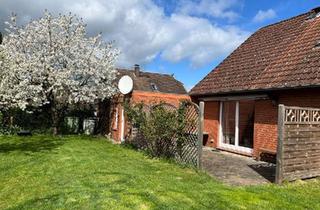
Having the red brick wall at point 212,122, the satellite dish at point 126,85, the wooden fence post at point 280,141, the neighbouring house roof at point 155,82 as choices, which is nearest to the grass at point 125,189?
the wooden fence post at point 280,141

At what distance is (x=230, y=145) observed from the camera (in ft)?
58.0

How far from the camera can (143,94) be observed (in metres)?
21.3

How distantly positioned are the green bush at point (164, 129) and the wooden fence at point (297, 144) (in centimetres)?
392

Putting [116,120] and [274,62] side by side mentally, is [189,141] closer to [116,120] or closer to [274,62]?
[274,62]

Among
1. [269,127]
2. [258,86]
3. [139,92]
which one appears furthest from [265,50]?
[139,92]

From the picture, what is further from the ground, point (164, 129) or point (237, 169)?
point (164, 129)

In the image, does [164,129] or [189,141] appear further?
[164,129]

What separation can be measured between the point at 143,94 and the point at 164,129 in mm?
7353

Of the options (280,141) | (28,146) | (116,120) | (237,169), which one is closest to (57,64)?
(116,120)

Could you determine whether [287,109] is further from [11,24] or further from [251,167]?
[11,24]

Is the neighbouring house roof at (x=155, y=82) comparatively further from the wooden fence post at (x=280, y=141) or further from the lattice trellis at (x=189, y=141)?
the wooden fence post at (x=280, y=141)

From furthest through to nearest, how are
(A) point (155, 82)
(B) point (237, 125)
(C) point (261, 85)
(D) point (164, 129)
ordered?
(A) point (155, 82), (B) point (237, 125), (C) point (261, 85), (D) point (164, 129)

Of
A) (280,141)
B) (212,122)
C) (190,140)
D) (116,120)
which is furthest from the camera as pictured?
(116,120)

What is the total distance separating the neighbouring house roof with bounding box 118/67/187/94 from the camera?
25.6 metres
